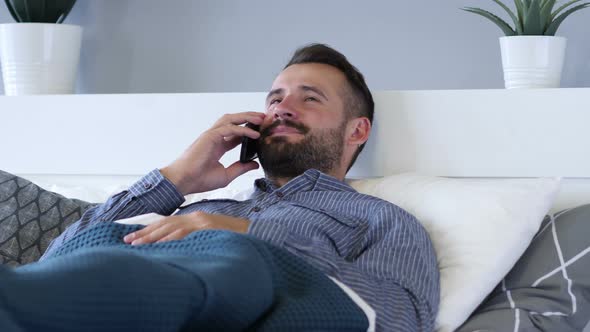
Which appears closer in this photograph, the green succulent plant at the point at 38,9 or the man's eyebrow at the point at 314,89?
the man's eyebrow at the point at 314,89

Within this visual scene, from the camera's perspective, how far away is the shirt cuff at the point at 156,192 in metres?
2.02

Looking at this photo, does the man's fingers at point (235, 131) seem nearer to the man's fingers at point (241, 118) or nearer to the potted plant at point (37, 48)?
the man's fingers at point (241, 118)

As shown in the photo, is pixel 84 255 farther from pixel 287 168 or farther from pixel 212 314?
pixel 287 168

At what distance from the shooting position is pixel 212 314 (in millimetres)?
1219

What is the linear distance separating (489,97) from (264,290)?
3.40ft

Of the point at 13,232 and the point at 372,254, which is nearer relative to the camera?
the point at 372,254

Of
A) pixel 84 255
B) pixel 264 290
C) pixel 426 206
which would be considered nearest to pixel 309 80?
pixel 426 206

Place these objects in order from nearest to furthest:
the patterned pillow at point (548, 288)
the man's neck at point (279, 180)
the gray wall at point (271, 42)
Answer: the patterned pillow at point (548, 288) < the man's neck at point (279, 180) < the gray wall at point (271, 42)

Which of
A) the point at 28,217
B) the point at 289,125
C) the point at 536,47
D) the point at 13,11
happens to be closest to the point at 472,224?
the point at 289,125

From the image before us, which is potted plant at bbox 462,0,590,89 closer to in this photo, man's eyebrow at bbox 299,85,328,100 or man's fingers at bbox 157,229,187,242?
man's eyebrow at bbox 299,85,328,100

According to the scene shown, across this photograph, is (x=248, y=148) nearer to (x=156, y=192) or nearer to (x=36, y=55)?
(x=156, y=192)

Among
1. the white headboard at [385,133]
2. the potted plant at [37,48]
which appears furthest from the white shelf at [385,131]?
the potted plant at [37,48]

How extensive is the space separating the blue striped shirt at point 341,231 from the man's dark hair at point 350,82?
0.69ft

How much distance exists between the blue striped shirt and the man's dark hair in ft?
0.69
